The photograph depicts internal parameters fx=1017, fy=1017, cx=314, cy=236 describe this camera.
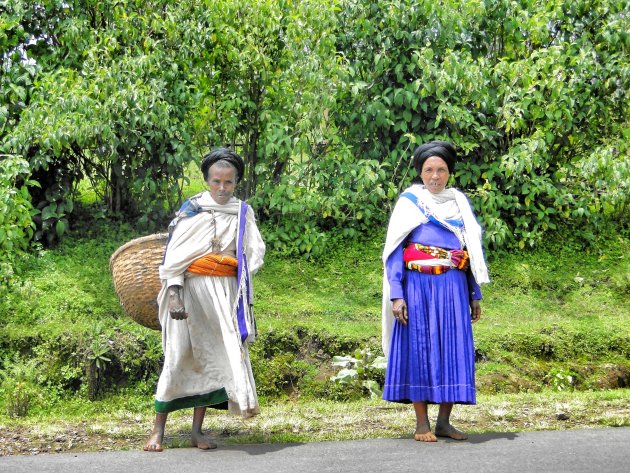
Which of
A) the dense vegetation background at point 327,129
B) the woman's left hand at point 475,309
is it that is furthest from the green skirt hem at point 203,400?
the dense vegetation background at point 327,129

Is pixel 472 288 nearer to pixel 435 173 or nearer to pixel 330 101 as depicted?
pixel 435 173

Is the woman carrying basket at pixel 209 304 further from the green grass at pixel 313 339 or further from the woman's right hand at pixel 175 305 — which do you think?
the green grass at pixel 313 339

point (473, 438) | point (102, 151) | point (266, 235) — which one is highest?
point (102, 151)

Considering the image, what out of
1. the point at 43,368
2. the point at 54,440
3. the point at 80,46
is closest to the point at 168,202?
the point at 80,46

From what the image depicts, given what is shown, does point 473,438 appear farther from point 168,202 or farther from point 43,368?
point 168,202

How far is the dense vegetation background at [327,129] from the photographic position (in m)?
10.3

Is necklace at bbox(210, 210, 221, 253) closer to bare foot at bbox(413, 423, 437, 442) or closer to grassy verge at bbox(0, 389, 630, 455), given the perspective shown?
grassy verge at bbox(0, 389, 630, 455)

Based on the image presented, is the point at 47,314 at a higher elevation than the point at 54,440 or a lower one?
higher

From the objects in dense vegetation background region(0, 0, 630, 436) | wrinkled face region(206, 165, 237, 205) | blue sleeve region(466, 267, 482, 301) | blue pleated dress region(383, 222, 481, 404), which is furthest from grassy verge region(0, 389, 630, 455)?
dense vegetation background region(0, 0, 630, 436)

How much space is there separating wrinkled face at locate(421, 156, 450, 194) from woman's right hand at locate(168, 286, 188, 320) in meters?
1.75

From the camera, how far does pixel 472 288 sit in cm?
660

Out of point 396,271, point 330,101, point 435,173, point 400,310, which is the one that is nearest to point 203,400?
point 400,310

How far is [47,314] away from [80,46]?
306 centimetres

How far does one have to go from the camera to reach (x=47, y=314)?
9.37m
